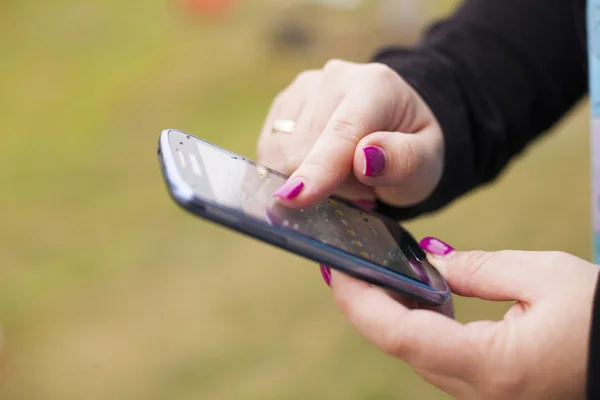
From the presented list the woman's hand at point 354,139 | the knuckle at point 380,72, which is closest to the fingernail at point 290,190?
the woman's hand at point 354,139

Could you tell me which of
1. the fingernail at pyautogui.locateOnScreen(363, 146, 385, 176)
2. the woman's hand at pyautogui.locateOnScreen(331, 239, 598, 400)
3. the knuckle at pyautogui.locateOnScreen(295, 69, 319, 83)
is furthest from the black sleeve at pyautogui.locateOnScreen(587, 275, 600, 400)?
the knuckle at pyautogui.locateOnScreen(295, 69, 319, 83)

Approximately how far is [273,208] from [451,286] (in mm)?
107

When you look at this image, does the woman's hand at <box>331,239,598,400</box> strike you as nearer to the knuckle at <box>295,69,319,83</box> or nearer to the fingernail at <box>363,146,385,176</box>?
the fingernail at <box>363,146,385,176</box>

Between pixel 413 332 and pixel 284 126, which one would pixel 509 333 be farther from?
pixel 284 126

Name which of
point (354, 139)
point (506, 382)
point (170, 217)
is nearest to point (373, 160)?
point (354, 139)

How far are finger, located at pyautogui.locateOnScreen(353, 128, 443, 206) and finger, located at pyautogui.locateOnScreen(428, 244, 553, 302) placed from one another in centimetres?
6

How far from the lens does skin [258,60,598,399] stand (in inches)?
9.9

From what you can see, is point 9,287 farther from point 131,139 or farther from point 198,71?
point 198,71

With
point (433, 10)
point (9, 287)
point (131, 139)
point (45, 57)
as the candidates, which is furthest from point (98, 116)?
point (433, 10)

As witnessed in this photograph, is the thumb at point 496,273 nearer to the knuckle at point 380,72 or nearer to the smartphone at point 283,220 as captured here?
the smartphone at point 283,220

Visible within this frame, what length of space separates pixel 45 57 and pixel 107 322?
1.99 feet

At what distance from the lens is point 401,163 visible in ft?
1.09

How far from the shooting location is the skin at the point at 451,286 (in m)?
0.25

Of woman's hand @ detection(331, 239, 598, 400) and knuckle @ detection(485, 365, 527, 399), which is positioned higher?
woman's hand @ detection(331, 239, 598, 400)
